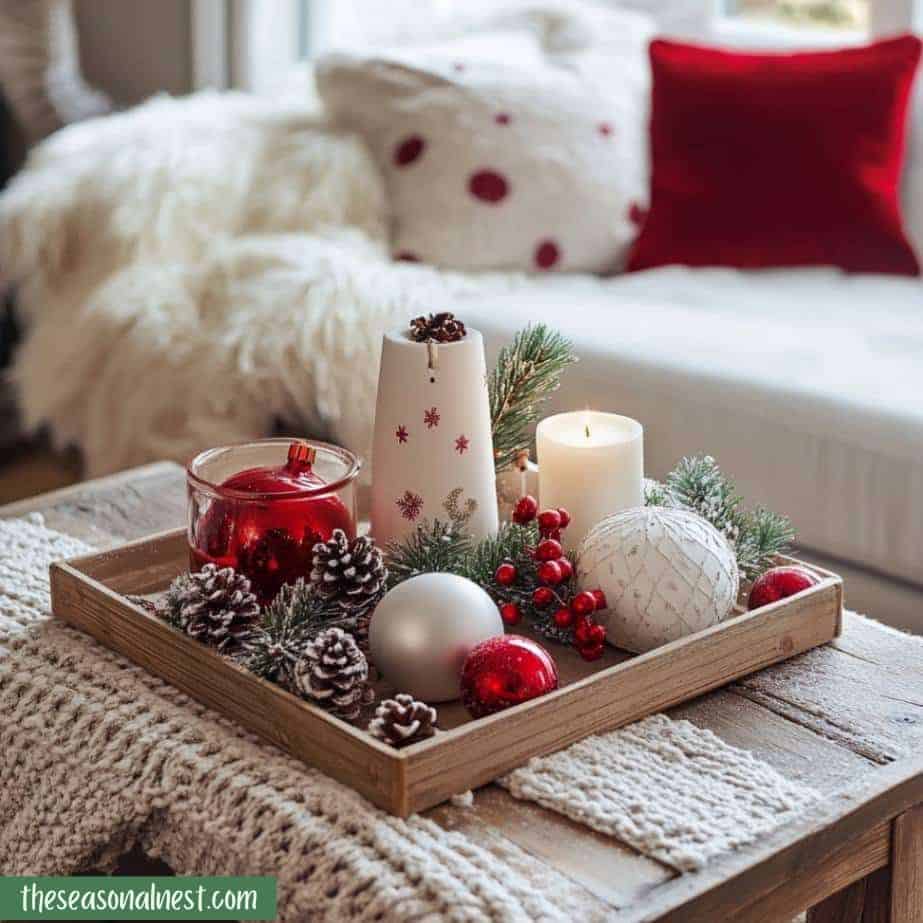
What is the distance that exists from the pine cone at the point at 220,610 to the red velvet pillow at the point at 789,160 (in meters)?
1.32

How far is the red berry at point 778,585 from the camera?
1000mm

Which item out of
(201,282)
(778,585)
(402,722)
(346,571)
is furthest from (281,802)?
(201,282)

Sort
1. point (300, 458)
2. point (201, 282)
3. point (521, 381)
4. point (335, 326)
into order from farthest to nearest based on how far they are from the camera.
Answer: point (201, 282)
point (335, 326)
point (521, 381)
point (300, 458)

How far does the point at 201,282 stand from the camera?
2.02 meters

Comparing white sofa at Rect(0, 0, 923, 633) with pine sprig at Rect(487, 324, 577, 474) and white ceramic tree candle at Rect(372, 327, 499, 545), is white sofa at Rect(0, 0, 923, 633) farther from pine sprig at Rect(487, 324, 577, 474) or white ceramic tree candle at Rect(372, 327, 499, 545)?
white ceramic tree candle at Rect(372, 327, 499, 545)

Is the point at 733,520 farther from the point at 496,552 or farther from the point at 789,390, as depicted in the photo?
the point at 789,390

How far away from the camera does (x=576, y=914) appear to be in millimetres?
707

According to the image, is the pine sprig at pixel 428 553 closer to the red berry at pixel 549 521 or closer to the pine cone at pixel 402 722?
the red berry at pixel 549 521

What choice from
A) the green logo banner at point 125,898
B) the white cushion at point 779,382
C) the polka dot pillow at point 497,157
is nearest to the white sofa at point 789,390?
the white cushion at point 779,382

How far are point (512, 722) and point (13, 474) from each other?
2.00 meters

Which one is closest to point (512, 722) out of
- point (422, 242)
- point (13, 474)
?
point (422, 242)

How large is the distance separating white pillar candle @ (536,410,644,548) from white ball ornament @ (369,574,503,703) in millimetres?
163

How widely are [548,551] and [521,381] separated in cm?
19

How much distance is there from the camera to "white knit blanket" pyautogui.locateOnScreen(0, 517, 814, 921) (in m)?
0.74
